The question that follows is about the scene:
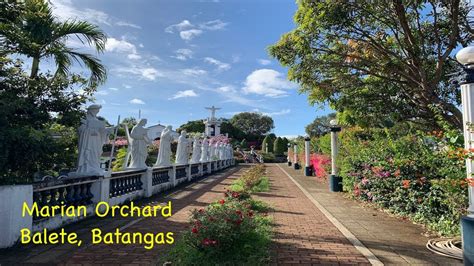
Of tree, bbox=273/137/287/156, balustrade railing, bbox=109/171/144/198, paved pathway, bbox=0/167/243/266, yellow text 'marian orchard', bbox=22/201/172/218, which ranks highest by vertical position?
tree, bbox=273/137/287/156

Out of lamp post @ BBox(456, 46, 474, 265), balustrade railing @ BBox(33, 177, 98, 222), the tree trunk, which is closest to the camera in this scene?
lamp post @ BBox(456, 46, 474, 265)

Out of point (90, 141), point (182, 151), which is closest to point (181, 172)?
point (182, 151)

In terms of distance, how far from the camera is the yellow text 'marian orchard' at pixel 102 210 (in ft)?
18.5

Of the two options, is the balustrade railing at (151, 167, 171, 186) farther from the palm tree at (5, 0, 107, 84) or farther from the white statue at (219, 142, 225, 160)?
the white statue at (219, 142, 225, 160)

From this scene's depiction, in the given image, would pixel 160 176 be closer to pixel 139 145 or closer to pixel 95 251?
pixel 139 145

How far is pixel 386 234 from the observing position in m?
6.08

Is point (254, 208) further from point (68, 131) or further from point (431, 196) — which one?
point (68, 131)

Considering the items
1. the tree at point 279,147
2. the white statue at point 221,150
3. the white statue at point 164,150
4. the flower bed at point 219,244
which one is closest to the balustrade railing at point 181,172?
the white statue at point 164,150

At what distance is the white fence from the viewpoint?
4.98m

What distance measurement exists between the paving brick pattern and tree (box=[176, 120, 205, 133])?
2485 inches

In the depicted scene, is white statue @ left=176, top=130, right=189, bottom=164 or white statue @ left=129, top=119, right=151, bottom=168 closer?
white statue @ left=129, top=119, right=151, bottom=168

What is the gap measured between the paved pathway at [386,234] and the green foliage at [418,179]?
352mm

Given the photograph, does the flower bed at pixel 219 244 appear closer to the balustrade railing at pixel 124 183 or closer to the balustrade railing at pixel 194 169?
the balustrade railing at pixel 124 183

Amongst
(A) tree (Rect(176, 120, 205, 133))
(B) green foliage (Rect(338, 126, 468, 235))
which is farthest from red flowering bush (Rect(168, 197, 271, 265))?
(A) tree (Rect(176, 120, 205, 133))
